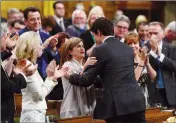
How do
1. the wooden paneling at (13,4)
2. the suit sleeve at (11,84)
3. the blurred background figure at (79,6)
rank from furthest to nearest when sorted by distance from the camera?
the wooden paneling at (13,4) → the blurred background figure at (79,6) → the suit sleeve at (11,84)

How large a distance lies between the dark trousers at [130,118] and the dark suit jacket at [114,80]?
0.06 meters

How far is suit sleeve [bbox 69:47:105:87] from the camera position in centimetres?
447

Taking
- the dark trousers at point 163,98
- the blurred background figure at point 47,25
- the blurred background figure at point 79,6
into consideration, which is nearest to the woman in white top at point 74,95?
the dark trousers at point 163,98

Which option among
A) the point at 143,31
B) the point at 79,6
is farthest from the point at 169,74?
the point at 79,6

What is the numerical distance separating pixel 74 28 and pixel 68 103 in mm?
2909

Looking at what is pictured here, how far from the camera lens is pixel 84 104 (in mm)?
4816

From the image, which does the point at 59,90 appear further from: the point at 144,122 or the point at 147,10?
the point at 147,10

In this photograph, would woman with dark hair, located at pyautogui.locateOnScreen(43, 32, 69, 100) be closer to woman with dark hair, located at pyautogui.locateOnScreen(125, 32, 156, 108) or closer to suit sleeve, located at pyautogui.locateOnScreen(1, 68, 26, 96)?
woman with dark hair, located at pyautogui.locateOnScreen(125, 32, 156, 108)

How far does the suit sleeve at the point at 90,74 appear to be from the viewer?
447cm

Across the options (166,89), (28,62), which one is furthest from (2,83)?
(166,89)

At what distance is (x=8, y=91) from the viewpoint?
403 centimetres

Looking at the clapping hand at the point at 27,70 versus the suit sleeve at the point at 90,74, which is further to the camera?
the suit sleeve at the point at 90,74

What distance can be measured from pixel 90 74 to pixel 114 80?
0.23m

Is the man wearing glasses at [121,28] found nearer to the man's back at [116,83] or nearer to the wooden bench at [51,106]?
the wooden bench at [51,106]
